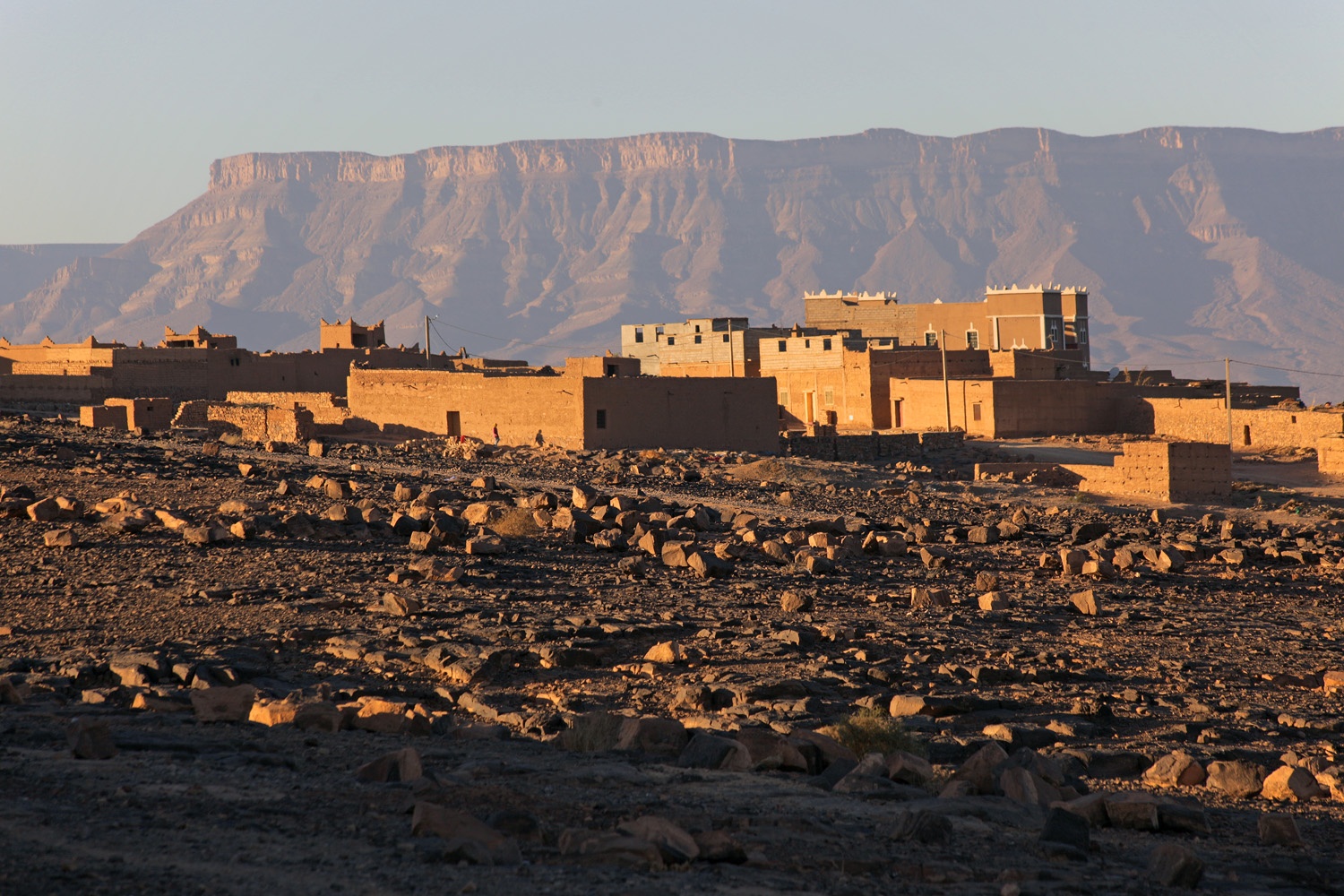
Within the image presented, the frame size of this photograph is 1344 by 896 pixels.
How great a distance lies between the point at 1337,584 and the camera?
16797 millimetres

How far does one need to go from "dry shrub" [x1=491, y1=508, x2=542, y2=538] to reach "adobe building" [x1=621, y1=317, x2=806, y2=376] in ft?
119

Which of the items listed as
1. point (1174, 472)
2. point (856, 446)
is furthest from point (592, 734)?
point (856, 446)

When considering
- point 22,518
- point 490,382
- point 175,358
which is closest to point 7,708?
point 22,518

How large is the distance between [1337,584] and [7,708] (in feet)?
47.1

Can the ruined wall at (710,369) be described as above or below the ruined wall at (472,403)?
above

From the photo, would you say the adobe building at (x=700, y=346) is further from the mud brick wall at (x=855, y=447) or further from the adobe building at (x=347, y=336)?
the mud brick wall at (x=855, y=447)

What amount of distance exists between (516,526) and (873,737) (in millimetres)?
9504

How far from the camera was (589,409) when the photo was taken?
30469 millimetres

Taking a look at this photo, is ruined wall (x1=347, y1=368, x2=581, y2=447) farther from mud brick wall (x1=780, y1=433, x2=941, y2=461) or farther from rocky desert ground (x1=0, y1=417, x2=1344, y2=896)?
rocky desert ground (x1=0, y1=417, x2=1344, y2=896)

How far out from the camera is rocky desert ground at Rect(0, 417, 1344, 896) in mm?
5625

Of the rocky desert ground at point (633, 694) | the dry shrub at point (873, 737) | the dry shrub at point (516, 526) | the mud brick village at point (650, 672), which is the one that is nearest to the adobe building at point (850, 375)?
the mud brick village at point (650, 672)

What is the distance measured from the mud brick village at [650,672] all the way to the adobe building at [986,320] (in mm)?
42622

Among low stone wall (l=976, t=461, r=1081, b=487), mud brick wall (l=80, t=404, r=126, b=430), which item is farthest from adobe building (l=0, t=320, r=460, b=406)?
low stone wall (l=976, t=461, r=1081, b=487)

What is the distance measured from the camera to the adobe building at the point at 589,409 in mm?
30750
